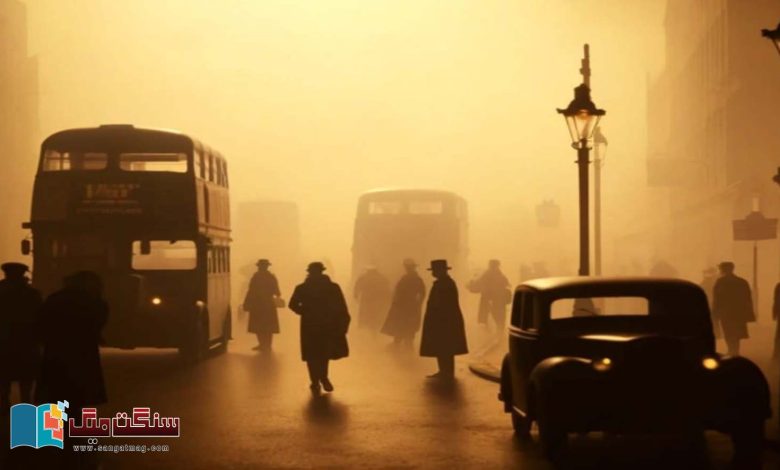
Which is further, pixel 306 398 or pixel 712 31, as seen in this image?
pixel 712 31

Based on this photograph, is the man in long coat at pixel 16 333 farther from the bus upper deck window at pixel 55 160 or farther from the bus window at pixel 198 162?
the bus window at pixel 198 162

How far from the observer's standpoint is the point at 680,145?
2603 inches

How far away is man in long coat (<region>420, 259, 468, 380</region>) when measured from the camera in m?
18.1

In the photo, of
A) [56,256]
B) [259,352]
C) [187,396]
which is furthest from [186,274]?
[187,396]

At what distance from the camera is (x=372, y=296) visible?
30.3m

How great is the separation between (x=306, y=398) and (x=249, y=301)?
9741 millimetres

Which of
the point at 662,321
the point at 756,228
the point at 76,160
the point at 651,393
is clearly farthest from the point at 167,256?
the point at 651,393

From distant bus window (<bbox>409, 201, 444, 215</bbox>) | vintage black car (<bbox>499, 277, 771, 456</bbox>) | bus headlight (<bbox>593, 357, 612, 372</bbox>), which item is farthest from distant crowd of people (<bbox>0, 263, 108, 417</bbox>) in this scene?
distant bus window (<bbox>409, 201, 444, 215</bbox>)

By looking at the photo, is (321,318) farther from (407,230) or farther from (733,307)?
(407,230)

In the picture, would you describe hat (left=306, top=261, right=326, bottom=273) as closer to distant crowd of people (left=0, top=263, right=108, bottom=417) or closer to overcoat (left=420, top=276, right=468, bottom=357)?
overcoat (left=420, top=276, right=468, bottom=357)

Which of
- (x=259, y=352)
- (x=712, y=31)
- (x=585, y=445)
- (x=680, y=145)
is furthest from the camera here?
(x=680, y=145)

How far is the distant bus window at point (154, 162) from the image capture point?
2034cm

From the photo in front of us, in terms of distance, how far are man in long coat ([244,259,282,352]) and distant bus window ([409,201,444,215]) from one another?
9563 millimetres

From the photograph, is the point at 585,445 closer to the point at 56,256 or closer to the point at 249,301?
the point at 56,256
